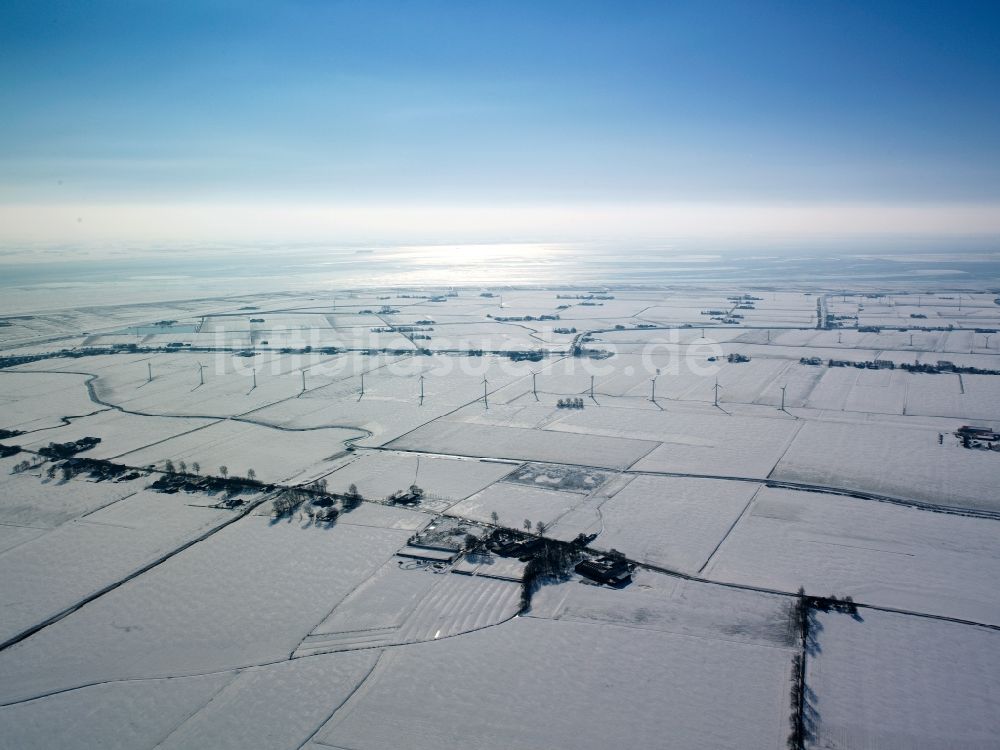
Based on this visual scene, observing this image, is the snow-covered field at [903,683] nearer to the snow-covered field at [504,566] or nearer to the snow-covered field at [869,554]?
the snow-covered field at [504,566]

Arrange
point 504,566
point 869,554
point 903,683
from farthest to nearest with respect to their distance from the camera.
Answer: point 869,554 < point 504,566 < point 903,683

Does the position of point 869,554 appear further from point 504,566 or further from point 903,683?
point 504,566

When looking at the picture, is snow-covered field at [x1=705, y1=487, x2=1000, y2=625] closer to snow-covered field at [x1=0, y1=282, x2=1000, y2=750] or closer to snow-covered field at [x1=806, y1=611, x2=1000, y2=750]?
snow-covered field at [x1=0, y1=282, x2=1000, y2=750]

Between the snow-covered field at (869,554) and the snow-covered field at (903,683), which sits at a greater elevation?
the snow-covered field at (869,554)

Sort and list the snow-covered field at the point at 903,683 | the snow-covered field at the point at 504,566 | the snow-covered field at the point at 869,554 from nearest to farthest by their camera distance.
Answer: the snow-covered field at the point at 903,683
the snow-covered field at the point at 504,566
the snow-covered field at the point at 869,554

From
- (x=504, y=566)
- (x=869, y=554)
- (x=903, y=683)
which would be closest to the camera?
(x=903, y=683)

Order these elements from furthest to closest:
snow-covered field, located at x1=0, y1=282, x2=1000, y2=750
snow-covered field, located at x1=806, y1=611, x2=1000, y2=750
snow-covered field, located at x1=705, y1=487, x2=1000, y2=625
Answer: snow-covered field, located at x1=705, y1=487, x2=1000, y2=625 → snow-covered field, located at x1=0, y1=282, x2=1000, y2=750 → snow-covered field, located at x1=806, y1=611, x2=1000, y2=750

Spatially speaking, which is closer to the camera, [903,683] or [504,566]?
[903,683]

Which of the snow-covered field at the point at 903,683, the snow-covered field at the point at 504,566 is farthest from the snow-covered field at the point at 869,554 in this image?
the snow-covered field at the point at 903,683

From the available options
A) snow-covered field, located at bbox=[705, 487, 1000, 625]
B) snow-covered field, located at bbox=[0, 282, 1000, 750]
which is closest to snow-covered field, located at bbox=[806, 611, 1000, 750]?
snow-covered field, located at bbox=[0, 282, 1000, 750]

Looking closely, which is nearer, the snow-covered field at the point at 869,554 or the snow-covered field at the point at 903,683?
the snow-covered field at the point at 903,683

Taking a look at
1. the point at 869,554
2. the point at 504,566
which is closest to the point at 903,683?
the point at 869,554

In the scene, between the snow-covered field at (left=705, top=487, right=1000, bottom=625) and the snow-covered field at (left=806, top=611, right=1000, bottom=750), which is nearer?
the snow-covered field at (left=806, top=611, right=1000, bottom=750)
